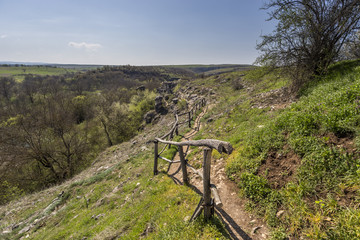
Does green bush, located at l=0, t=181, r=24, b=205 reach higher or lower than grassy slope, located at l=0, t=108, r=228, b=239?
lower

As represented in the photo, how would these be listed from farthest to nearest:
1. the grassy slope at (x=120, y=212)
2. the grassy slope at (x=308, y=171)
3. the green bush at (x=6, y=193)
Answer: the green bush at (x=6, y=193) < the grassy slope at (x=120, y=212) < the grassy slope at (x=308, y=171)

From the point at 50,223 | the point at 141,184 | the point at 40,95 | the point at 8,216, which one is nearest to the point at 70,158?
the point at 8,216

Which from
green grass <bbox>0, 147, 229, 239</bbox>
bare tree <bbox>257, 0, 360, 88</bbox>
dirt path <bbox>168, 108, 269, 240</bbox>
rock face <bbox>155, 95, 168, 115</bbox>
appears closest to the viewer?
dirt path <bbox>168, 108, 269, 240</bbox>

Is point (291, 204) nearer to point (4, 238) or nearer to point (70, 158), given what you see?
point (4, 238)

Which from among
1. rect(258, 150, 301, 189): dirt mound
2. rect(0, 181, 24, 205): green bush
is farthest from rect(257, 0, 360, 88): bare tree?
rect(0, 181, 24, 205): green bush

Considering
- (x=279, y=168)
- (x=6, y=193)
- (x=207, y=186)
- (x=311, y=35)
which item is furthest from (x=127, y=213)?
(x=6, y=193)

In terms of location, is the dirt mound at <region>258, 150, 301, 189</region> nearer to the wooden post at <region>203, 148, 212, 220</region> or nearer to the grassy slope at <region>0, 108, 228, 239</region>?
the wooden post at <region>203, 148, 212, 220</region>

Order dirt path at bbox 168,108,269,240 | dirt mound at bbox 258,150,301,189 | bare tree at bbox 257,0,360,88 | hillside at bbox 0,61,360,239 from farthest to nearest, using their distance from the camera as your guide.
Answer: bare tree at bbox 257,0,360,88, dirt mound at bbox 258,150,301,189, dirt path at bbox 168,108,269,240, hillside at bbox 0,61,360,239

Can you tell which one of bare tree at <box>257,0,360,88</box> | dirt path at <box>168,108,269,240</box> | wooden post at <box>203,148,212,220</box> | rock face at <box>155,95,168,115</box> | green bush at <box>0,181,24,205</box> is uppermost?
bare tree at <box>257,0,360,88</box>

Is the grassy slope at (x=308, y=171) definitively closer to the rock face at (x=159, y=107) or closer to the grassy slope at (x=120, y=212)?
the grassy slope at (x=120, y=212)

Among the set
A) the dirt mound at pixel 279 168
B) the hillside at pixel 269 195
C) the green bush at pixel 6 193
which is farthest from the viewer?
the green bush at pixel 6 193

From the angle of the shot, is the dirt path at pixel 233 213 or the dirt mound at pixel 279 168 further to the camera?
the dirt mound at pixel 279 168

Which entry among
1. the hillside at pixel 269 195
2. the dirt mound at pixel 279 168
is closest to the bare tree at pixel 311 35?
the hillside at pixel 269 195

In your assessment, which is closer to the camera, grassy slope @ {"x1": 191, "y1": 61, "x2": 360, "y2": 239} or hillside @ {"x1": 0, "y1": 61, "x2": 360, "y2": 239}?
grassy slope @ {"x1": 191, "y1": 61, "x2": 360, "y2": 239}
